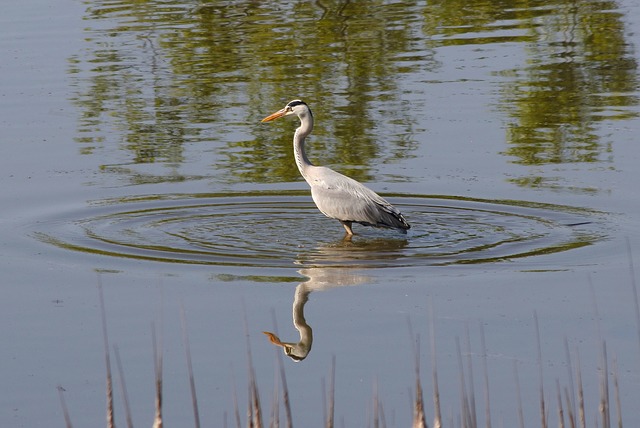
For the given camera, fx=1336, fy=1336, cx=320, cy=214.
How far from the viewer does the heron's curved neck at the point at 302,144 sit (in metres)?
13.8

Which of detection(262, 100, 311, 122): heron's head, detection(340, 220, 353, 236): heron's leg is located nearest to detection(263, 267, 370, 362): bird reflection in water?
detection(340, 220, 353, 236): heron's leg

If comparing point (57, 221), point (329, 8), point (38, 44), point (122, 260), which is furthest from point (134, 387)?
point (329, 8)

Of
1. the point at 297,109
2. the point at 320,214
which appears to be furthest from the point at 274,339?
the point at 297,109

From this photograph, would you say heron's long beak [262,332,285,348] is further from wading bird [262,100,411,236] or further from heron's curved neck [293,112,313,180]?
heron's curved neck [293,112,313,180]

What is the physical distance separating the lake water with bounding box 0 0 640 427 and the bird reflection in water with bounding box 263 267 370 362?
0.04 m

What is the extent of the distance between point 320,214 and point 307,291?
11.2 feet

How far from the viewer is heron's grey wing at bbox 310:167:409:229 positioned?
1299cm

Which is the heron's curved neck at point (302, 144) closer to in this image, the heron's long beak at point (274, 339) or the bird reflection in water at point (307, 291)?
the bird reflection in water at point (307, 291)

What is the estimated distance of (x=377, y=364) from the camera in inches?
340

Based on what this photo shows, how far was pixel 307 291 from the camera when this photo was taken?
34.8 ft

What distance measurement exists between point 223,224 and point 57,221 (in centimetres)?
162

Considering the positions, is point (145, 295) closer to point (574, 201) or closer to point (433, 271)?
point (433, 271)

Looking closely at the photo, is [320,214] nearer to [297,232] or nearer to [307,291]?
[297,232]

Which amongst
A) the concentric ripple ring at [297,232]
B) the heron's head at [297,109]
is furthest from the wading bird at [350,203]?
the heron's head at [297,109]
